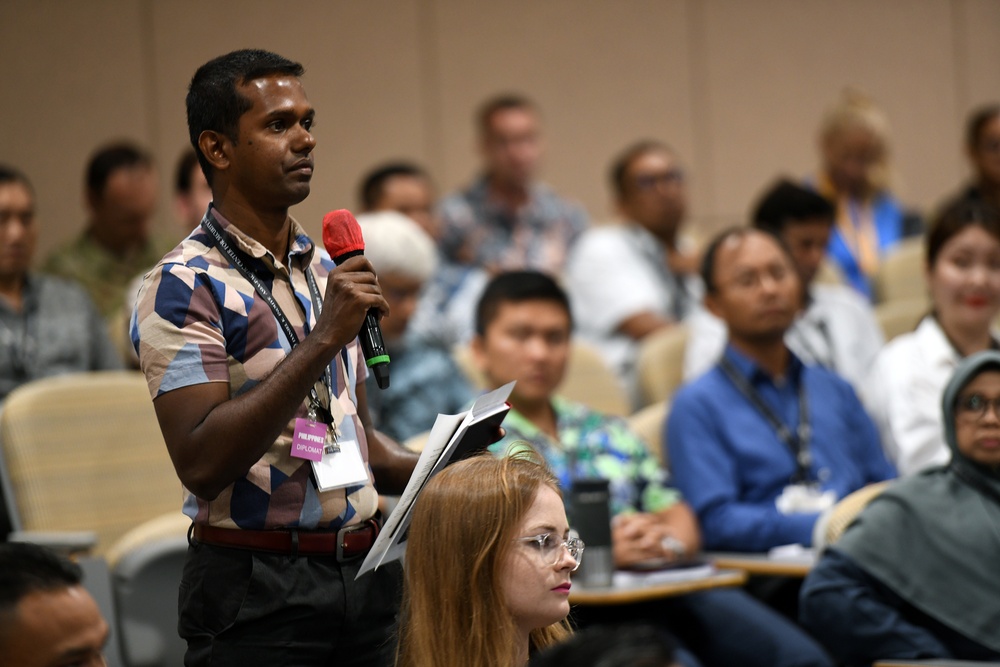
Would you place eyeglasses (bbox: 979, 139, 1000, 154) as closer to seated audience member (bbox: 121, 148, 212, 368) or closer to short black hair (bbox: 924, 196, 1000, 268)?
short black hair (bbox: 924, 196, 1000, 268)

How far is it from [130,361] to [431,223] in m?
1.28

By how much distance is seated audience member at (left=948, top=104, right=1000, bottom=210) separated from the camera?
5.36 metres

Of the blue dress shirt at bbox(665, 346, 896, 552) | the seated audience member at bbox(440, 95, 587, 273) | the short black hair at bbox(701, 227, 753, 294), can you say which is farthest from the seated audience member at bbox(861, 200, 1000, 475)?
the seated audience member at bbox(440, 95, 587, 273)

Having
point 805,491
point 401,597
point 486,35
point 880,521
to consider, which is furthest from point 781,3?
point 401,597

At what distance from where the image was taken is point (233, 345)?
163cm

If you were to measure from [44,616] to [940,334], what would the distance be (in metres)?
2.87

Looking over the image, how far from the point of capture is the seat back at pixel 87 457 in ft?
9.62

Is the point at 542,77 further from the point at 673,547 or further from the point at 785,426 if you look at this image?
the point at 673,547

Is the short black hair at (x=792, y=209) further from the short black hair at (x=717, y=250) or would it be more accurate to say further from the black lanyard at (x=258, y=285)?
the black lanyard at (x=258, y=285)

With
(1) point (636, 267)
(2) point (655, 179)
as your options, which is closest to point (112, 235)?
(1) point (636, 267)

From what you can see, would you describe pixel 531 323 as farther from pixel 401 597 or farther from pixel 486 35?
pixel 486 35

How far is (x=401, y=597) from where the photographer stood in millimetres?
1812

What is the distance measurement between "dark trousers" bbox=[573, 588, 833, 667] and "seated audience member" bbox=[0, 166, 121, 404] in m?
1.81

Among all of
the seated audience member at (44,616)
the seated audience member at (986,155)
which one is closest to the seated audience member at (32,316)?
the seated audience member at (44,616)
